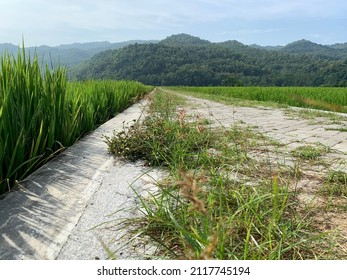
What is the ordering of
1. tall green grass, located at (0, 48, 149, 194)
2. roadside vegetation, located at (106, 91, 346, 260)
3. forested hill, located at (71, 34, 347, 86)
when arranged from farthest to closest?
forested hill, located at (71, 34, 347, 86) < tall green grass, located at (0, 48, 149, 194) < roadside vegetation, located at (106, 91, 346, 260)

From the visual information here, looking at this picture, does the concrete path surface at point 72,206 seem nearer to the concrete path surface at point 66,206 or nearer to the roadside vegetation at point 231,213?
the concrete path surface at point 66,206

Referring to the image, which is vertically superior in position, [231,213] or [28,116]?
[28,116]

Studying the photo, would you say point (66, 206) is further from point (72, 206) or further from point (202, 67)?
point (202, 67)

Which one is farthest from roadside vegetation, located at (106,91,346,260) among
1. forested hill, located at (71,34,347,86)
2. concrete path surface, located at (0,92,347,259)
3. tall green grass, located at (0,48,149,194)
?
forested hill, located at (71,34,347,86)

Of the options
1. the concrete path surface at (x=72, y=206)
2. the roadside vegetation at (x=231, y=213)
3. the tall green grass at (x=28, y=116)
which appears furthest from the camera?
the tall green grass at (x=28, y=116)

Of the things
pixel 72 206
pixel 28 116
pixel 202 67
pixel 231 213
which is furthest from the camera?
pixel 202 67

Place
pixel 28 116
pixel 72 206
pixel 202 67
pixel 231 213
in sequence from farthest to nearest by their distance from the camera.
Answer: pixel 202 67 < pixel 28 116 < pixel 72 206 < pixel 231 213

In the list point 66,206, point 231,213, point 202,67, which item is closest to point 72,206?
point 66,206

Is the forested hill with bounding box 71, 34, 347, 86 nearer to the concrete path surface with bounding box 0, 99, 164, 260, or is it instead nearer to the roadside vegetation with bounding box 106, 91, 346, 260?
the roadside vegetation with bounding box 106, 91, 346, 260

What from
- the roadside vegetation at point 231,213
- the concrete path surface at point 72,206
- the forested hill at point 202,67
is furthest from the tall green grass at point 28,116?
the forested hill at point 202,67

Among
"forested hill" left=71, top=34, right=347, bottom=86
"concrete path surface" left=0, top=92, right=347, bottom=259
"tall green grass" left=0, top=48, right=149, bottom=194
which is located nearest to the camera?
"concrete path surface" left=0, top=92, right=347, bottom=259
